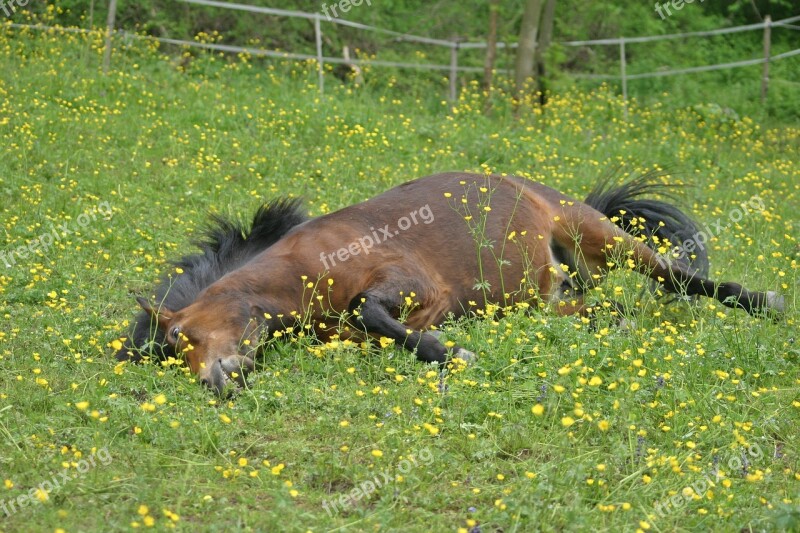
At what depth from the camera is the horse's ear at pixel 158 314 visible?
601 centimetres

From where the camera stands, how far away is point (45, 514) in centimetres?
405

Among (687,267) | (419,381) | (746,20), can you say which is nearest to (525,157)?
(687,267)

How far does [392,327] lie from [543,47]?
11.6 metres

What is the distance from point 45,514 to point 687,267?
5.04 meters

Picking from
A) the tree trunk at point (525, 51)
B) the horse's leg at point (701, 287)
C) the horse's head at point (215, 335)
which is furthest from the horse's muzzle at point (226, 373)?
the tree trunk at point (525, 51)

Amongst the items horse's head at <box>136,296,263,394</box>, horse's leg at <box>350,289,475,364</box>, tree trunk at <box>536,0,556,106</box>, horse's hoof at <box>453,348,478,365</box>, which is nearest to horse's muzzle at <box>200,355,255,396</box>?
horse's head at <box>136,296,263,394</box>

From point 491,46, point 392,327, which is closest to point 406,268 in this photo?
point 392,327

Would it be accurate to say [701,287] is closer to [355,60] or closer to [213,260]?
[213,260]

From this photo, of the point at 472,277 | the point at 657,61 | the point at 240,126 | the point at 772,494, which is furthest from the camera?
the point at 657,61

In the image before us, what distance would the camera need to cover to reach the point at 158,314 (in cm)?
604

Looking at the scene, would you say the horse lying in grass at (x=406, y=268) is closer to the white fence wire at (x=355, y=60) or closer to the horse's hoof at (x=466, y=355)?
the horse's hoof at (x=466, y=355)

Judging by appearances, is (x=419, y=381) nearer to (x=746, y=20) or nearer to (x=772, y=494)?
(x=772, y=494)

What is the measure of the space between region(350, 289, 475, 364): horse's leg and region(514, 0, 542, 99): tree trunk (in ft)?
34.0

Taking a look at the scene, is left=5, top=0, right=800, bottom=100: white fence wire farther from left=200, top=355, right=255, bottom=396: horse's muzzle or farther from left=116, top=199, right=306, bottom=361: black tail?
left=200, top=355, right=255, bottom=396: horse's muzzle
